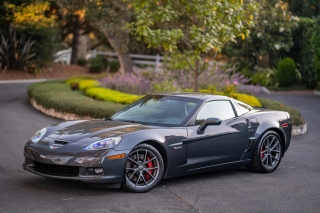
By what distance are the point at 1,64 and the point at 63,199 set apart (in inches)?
889

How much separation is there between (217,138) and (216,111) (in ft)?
1.84

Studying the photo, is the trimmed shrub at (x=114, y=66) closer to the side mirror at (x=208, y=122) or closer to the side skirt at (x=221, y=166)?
Answer: the side skirt at (x=221, y=166)

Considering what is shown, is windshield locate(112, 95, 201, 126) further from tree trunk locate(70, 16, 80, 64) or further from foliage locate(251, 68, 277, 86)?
tree trunk locate(70, 16, 80, 64)

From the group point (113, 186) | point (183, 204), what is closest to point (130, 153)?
point (113, 186)

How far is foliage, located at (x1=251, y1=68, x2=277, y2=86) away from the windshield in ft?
61.1

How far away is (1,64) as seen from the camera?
28.8m

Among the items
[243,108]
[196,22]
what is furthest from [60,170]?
[196,22]

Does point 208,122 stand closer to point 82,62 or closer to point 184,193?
point 184,193

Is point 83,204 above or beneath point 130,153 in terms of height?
beneath

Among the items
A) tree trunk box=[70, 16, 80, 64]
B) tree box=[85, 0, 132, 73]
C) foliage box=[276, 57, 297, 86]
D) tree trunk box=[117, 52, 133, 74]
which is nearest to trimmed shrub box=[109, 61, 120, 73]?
tree trunk box=[70, 16, 80, 64]

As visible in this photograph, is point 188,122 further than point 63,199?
Yes

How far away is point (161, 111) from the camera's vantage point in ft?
29.5

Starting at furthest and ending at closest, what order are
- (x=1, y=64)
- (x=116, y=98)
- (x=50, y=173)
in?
(x=1, y=64) → (x=116, y=98) → (x=50, y=173)

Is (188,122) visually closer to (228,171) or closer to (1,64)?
(228,171)
